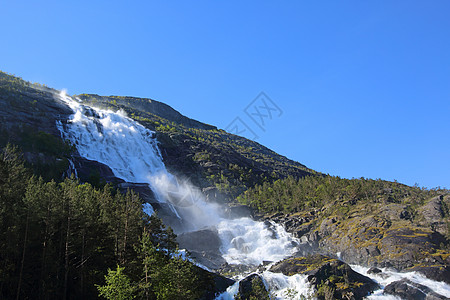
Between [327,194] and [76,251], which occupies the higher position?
[327,194]

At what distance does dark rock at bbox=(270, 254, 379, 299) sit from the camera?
46812 millimetres

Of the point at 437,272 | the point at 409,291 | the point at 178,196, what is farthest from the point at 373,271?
the point at 178,196

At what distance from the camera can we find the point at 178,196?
108 metres

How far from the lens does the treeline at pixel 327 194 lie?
262ft

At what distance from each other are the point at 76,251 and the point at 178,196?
242ft

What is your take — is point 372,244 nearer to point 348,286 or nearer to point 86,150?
point 348,286

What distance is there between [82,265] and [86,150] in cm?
8156

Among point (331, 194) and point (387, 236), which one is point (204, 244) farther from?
point (387, 236)

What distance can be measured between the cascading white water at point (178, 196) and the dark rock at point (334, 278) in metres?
1.47

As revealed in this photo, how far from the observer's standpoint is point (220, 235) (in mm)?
86125

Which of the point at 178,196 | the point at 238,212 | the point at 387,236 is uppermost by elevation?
the point at 178,196

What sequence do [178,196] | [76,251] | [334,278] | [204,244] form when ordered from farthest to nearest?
[178,196] → [204,244] → [334,278] → [76,251]

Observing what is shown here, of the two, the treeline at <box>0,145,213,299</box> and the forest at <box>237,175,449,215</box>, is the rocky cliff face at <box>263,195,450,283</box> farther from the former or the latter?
the treeline at <box>0,145,213,299</box>

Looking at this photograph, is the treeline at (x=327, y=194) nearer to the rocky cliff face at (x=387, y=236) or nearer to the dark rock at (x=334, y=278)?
the rocky cliff face at (x=387, y=236)
